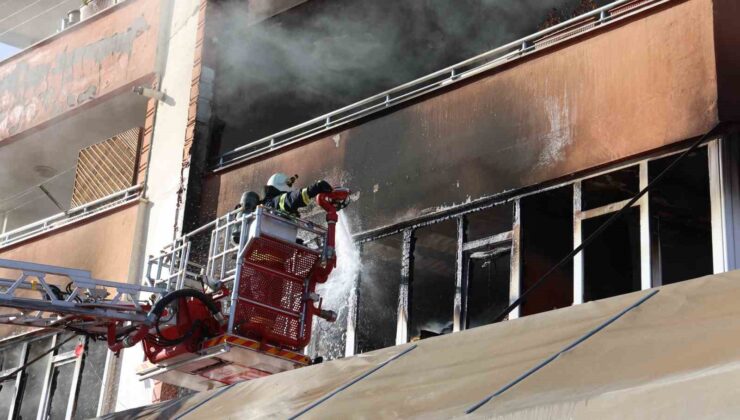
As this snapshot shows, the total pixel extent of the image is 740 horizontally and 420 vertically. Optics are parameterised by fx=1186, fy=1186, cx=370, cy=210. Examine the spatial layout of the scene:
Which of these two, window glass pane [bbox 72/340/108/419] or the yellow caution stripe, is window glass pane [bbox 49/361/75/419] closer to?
window glass pane [bbox 72/340/108/419]

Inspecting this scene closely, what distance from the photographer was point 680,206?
1102 centimetres

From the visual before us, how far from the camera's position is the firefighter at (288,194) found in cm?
1098

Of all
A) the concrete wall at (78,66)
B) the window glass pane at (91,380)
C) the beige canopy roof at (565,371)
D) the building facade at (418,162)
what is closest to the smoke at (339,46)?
the building facade at (418,162)

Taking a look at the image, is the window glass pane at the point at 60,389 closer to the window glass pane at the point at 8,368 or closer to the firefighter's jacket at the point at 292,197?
the window glass pane at the point at 8,368

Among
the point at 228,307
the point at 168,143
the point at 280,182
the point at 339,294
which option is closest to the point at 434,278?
the point at 339,294

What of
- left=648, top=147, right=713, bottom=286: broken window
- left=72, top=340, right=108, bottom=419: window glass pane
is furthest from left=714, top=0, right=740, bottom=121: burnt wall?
left=72, top=340, right=108, bottom=419: window glass pane

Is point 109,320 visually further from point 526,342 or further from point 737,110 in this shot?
point 737,110

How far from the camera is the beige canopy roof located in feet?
18.0

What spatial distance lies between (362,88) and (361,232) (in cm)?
538

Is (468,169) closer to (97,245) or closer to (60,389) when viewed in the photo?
(97,245)

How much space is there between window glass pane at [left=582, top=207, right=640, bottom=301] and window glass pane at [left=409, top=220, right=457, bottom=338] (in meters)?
1.51

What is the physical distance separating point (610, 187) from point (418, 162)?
7.59 feet

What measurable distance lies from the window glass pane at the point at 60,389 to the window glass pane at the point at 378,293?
174 inches

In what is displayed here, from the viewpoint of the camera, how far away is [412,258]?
40.7ft
